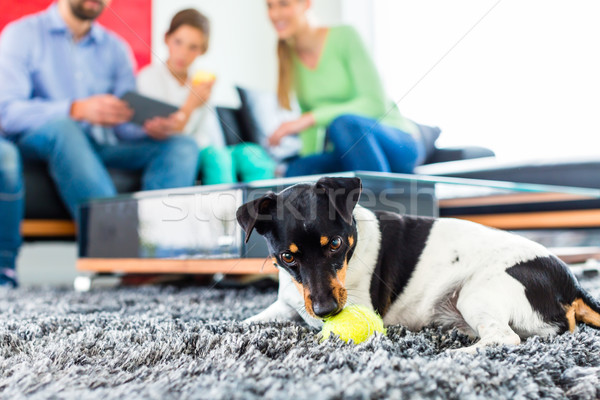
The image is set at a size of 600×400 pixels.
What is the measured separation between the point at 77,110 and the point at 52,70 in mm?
497

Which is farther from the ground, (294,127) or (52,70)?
(52,70)

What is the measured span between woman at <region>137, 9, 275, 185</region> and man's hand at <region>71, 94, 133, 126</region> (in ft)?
0.64

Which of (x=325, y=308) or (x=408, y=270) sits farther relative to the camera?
(x=408, y=270)

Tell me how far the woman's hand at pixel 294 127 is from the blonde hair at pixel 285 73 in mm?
328

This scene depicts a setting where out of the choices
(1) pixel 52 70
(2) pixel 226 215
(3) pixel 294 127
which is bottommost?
(2) pixel 226 215

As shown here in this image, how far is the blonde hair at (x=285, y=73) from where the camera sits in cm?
345

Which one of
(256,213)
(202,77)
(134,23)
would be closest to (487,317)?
(256,213)

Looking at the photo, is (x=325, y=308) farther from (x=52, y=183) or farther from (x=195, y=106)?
(x=195, y=106)

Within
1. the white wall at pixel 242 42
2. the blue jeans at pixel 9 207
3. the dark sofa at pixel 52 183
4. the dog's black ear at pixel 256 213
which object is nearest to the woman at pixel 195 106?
the dark sofa at pixel 52 183

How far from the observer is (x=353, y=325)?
1143 mm

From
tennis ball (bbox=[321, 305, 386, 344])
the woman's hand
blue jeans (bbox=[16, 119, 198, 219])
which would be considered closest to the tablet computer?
blue jeans (bbox=[16, 119, 198, 219])

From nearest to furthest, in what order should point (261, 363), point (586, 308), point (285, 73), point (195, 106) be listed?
point (261, 363) < point (586, 308) < point (285, 73) < point (195, 106)

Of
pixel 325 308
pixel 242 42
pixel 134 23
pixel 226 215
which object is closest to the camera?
pixel 325 308

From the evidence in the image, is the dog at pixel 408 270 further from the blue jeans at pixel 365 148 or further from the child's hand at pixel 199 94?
the child's hand at pixel 199 94
